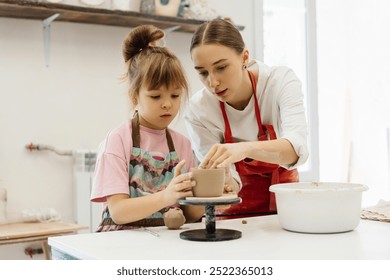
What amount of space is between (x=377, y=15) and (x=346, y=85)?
78 centimetres

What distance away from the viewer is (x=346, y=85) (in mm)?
5746

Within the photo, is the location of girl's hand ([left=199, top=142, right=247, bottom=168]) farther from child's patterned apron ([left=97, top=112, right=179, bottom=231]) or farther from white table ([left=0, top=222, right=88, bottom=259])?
white table ([left=0, top=222, right=88, bottom=259])

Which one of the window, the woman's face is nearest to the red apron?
the woman's face

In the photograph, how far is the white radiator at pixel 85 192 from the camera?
3.39 metres

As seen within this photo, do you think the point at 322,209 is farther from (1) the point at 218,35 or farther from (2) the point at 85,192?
(2) the point at 85,192

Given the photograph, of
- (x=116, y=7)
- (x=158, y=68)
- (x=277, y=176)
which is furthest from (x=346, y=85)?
(x=158, y=68)

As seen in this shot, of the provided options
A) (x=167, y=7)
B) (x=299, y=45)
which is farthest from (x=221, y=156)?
(x=299, y=45)

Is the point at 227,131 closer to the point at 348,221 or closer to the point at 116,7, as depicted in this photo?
the point at 348,221

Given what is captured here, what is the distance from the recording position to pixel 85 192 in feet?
11.2

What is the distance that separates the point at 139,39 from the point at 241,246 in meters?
0.90

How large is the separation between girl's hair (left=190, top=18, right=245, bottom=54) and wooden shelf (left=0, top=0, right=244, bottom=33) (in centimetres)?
152

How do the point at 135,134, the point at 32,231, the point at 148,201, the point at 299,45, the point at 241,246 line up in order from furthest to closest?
1. the point at 299,45
2. the point at 32,231
3. the point at 135,134
4. the point at 148,201
5. the point at 241,246

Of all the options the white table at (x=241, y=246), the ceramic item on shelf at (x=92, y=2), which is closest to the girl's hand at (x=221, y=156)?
the white table at (x=241, y=246)

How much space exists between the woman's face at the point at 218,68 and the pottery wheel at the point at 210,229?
554 mm
